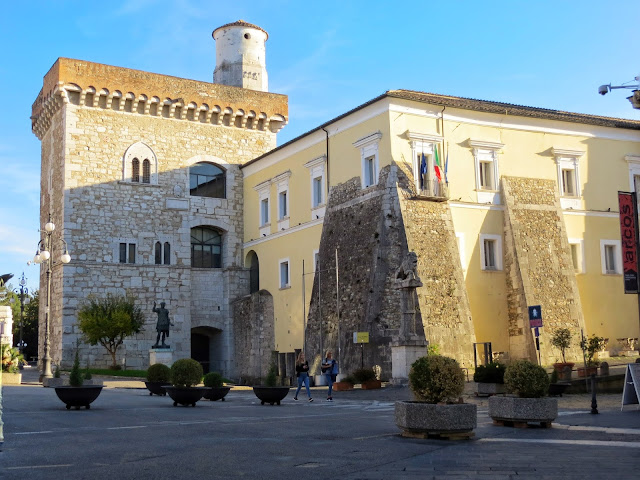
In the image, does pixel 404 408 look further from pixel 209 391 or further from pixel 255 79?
pixel 255 79

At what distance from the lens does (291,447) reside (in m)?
10.6

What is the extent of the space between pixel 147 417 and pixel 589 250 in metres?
26.3

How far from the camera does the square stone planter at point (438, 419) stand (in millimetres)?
11297

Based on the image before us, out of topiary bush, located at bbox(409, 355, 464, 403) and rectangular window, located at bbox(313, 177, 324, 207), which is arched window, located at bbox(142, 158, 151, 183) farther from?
topiary bush, located at bbox(409, 355, 464, 403)

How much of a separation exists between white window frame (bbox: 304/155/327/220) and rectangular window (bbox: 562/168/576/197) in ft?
35.8

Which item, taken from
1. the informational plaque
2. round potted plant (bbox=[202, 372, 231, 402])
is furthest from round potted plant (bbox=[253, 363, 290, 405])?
the informational plaque

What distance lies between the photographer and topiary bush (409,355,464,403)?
11523mm

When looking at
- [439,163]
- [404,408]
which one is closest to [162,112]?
[439,163]

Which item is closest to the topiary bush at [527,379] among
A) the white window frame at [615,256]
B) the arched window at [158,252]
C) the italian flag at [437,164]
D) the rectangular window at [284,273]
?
the italian flag at [437,164]

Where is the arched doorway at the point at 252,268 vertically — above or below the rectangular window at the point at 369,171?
below

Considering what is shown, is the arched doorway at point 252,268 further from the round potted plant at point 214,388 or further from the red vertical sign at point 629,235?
the red vertical sign at point 629,235

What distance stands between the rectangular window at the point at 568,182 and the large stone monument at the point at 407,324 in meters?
13.4

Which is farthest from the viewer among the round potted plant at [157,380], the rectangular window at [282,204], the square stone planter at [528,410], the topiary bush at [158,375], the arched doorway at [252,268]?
the arched doorway at [252,268]

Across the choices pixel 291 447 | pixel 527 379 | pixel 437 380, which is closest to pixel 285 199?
pixel 527 379
